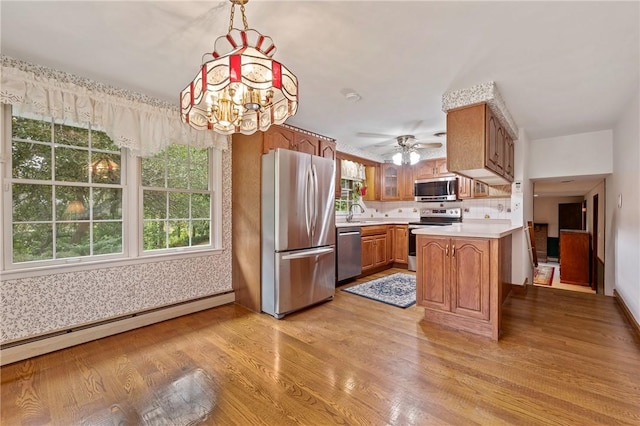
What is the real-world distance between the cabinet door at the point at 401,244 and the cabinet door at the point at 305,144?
8.37ft

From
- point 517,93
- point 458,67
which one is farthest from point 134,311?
point 517,93

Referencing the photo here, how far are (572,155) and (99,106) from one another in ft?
20.1

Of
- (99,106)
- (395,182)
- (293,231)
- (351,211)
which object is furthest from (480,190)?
(99,106)

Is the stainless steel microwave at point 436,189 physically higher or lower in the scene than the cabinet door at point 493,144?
lower

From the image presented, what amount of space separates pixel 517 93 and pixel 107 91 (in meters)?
4.00

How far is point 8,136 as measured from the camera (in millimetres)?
2244

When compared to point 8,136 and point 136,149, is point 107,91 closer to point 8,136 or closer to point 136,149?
point 136,149

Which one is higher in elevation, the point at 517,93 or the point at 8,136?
A: the point at 517,93

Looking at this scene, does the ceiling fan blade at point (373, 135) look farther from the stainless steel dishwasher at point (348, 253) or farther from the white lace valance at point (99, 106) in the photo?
the white lace valance at point (99, 106)

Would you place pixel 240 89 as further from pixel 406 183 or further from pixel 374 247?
pixel 406 183

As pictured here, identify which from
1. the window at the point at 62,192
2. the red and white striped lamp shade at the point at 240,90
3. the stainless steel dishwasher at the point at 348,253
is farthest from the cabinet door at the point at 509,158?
the window at the point at 62,192

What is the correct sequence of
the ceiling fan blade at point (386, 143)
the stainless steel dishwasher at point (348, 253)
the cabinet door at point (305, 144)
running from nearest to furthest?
the cabinet door at point (305, 144)
the stainless steel dishwasher at point (348, 253)
the ceiling fan blade at point (386, 143)

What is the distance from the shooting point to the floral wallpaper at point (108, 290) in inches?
88.8

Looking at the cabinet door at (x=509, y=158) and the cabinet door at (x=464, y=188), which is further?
the cabinet door at (x=464, y=188)
